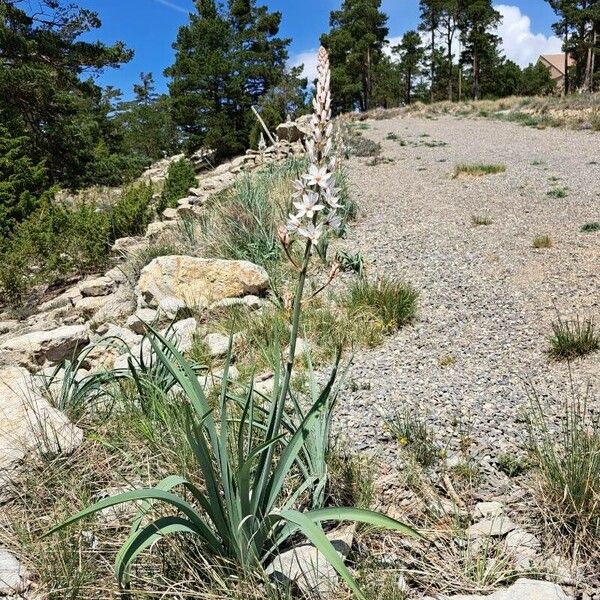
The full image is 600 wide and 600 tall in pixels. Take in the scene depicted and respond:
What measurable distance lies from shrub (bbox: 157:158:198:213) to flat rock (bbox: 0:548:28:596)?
983 cm

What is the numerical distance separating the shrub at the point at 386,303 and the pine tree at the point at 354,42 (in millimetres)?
33870

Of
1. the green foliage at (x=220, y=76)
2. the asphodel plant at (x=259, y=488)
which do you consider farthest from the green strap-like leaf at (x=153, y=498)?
the green foliage at (x=220, y=76)

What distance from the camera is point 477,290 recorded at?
4676mm

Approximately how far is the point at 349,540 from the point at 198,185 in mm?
11516

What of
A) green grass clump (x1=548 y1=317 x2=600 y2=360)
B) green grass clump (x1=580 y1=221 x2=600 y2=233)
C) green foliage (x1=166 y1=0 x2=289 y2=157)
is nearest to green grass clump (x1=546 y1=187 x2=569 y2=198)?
green grass clump (x1=580 y1=221 x2=600 y2=233)

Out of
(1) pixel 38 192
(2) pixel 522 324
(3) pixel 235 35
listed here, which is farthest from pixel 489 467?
(3) pixel 235 35

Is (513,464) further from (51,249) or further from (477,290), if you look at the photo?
(51,249)

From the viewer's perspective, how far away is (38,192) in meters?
10.9

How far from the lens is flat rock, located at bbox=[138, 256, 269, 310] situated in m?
4.97

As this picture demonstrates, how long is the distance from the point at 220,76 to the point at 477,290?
77.9 ft

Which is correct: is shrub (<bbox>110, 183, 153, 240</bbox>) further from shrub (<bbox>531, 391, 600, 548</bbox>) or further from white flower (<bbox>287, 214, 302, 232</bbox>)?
shrub (<bbox>531, 391, 600, 548</bbox>)

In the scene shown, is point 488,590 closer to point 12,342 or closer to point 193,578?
point 193,578

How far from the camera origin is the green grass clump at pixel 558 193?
768 cm

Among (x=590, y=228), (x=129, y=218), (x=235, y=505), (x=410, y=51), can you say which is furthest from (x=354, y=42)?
(x=235, y=505)
